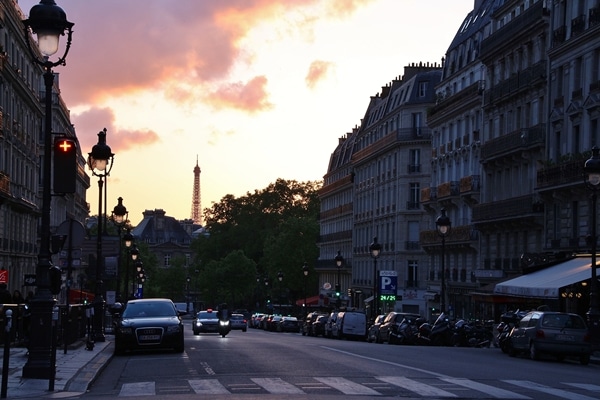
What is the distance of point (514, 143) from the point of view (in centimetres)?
6216

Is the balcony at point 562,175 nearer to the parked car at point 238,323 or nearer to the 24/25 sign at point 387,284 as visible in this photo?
the 24/25 sign at point 387,284

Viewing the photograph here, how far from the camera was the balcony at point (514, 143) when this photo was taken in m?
58.8

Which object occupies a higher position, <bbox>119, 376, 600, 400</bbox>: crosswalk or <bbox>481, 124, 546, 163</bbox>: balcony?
<bbox>481, 124, 546, 163</bbox>: balcony

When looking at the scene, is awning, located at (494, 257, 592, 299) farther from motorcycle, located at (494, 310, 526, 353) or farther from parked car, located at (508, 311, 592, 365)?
parked car, located at (508, 311, 592, 365)

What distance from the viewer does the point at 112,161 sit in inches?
1451

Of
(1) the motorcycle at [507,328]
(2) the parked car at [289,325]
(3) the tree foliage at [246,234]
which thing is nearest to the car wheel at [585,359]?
(1) the motorcycle at [507,328]

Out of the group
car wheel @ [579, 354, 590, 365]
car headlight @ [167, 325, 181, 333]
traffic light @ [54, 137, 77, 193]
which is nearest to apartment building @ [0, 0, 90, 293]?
car headlight @ [167, 325, 181, 333]

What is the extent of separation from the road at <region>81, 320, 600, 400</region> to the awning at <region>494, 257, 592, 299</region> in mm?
12816

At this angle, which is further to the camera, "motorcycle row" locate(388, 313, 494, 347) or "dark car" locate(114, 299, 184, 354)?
"motorcycle row" locate(388, 313, 494, 347)

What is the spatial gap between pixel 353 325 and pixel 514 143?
1196cm

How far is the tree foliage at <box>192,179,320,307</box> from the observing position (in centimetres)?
16725

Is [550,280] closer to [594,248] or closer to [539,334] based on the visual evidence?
[594,248]

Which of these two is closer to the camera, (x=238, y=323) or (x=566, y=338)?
(x=566, y=338)

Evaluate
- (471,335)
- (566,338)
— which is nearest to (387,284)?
(471,335)
